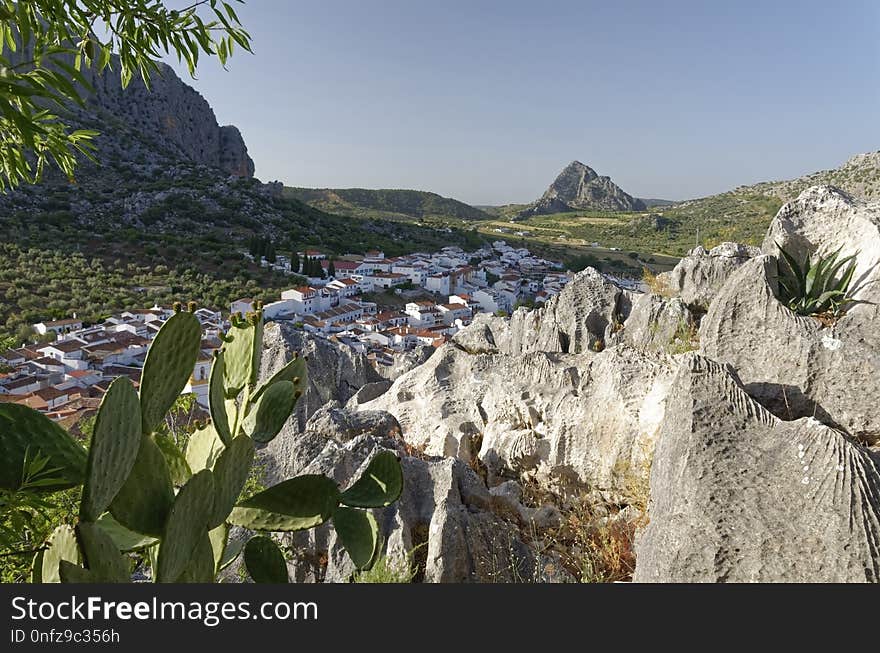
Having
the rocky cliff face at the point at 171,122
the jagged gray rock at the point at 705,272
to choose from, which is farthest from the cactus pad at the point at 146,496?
the rocky cliff face at the point at 171,122

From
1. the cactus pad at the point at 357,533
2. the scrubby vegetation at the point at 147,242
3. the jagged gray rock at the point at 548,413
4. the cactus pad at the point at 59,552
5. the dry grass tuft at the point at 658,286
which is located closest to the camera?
the cactus pad at the point at 59,552

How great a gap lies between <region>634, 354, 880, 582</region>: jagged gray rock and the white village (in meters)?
6.09

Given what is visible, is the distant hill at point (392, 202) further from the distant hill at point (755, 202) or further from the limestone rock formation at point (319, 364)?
the limestone rock formation at point (319, 364)

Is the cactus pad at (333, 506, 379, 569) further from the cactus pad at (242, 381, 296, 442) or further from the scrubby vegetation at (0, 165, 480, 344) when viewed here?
the scrubby vegetation at (0, 165, 480, 344)

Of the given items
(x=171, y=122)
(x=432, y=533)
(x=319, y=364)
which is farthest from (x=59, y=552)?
(x=171, y=122)

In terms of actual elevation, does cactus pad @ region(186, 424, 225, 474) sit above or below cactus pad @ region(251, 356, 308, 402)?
below

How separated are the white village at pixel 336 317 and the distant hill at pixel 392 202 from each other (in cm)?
7027

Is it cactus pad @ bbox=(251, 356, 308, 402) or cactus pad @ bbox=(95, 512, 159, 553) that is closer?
cactus pad @ bbox=(95, 512, 159, 553)

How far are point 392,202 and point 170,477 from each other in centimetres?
16628

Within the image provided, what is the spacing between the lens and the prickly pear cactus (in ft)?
5.22

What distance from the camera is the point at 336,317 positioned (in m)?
48.1

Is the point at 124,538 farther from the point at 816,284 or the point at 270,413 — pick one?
the point at 816,284

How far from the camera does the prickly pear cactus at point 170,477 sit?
1.59 meters

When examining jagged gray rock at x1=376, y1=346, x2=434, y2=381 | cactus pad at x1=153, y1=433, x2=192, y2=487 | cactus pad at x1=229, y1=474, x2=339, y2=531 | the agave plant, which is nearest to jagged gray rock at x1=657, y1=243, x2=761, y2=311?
the agave plant
